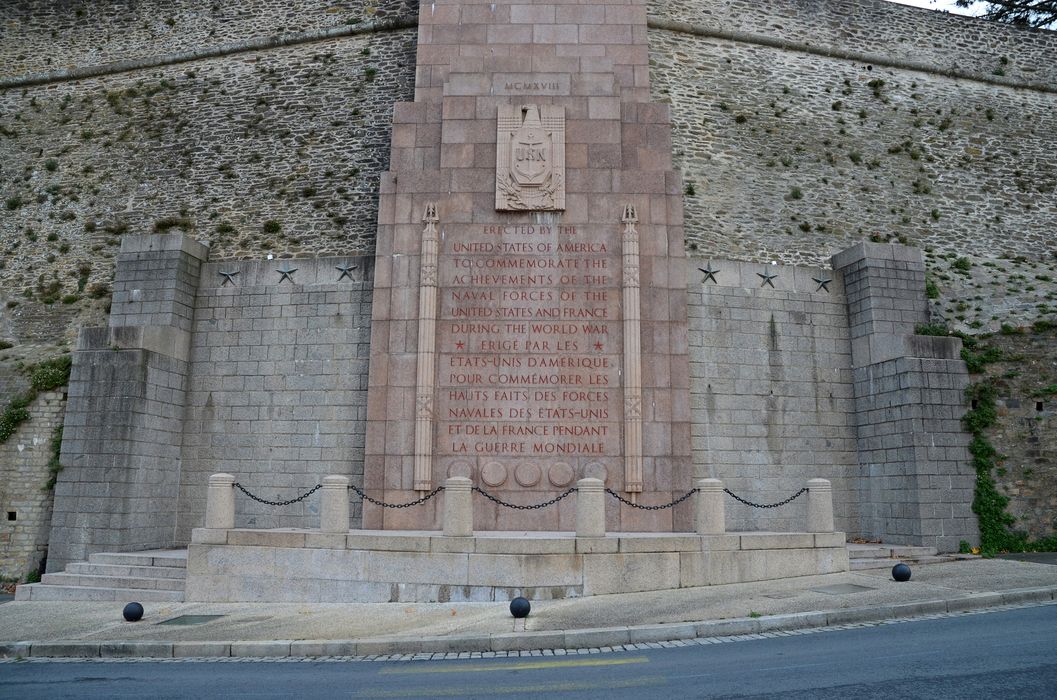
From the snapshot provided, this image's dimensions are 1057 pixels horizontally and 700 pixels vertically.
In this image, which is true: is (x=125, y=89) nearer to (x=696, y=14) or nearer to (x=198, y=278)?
(x=198, y=278)

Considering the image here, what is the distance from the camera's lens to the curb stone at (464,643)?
9797mm

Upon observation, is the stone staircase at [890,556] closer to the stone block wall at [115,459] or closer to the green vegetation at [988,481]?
the green vegetation at [988,481]

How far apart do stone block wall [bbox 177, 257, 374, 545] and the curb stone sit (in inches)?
269

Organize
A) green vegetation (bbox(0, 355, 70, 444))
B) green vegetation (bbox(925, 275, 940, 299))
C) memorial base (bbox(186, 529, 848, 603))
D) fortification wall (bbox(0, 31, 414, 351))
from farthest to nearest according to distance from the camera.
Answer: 1. fortification wall (bbox(0, 31, 414, 351))
2. green vegetation (bbox(925, 275, 940, 299))
3. green vegetation (bbox(0, 355, 70, 444))
4. memorial base (bbox(186, 529, 848, 603))

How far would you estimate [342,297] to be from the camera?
18.0m

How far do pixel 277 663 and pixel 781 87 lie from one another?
22.9 m

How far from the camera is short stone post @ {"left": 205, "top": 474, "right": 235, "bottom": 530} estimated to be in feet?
44.1

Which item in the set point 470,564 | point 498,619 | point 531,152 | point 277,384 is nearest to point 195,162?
point 277,384

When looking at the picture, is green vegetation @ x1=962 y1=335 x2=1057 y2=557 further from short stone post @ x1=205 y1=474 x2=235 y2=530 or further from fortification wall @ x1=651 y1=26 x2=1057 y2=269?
short stone post @ x1=205 y1=474 x2=235 y2=530

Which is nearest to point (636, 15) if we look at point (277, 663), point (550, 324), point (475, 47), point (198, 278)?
point (475, 47)

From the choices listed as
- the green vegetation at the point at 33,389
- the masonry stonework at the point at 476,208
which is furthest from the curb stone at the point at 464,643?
the green vegetation at the point at 33,389

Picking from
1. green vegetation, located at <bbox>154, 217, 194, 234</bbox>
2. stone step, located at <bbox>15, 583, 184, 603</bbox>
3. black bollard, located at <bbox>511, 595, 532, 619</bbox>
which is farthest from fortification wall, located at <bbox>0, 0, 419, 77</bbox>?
black bollard, located at <bbox>511, 595, 532, 619</bbox>

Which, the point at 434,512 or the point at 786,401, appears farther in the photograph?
the point at 786,401

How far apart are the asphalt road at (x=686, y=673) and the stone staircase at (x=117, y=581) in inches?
156
